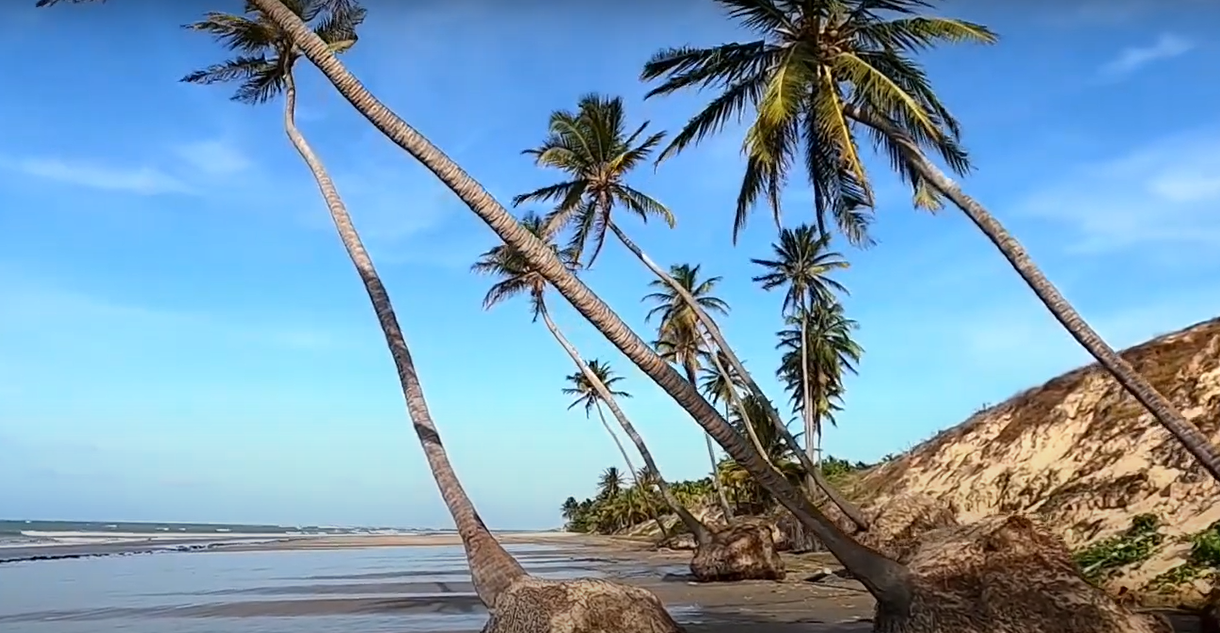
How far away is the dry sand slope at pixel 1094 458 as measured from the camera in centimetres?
1805

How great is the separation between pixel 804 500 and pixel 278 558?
35543mm

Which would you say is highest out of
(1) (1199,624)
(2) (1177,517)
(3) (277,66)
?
(3) (277,66)

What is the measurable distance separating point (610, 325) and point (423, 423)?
420 centimetres

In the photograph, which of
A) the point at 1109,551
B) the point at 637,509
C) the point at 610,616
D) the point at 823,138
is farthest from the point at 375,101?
the point at 637,509

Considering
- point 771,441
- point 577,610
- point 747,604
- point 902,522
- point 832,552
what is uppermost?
point 771,441

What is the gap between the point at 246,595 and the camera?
21.7 meters

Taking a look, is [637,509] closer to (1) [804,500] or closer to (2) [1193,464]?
(2) [1193,464]

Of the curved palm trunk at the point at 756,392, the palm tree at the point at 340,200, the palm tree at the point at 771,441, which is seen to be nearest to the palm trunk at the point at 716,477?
the palm tree at the point at 771,441

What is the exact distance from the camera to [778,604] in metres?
16.6

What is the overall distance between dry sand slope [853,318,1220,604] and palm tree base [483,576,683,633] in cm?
837

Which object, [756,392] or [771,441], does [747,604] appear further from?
[771,441]

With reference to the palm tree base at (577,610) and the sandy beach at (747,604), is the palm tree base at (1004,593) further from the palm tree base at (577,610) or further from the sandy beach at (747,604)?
the sandy beach at (747,604)

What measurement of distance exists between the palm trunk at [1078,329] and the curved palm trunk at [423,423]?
301 inches

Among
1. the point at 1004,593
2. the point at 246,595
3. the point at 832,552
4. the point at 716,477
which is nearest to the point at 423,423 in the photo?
the point at 832,552
